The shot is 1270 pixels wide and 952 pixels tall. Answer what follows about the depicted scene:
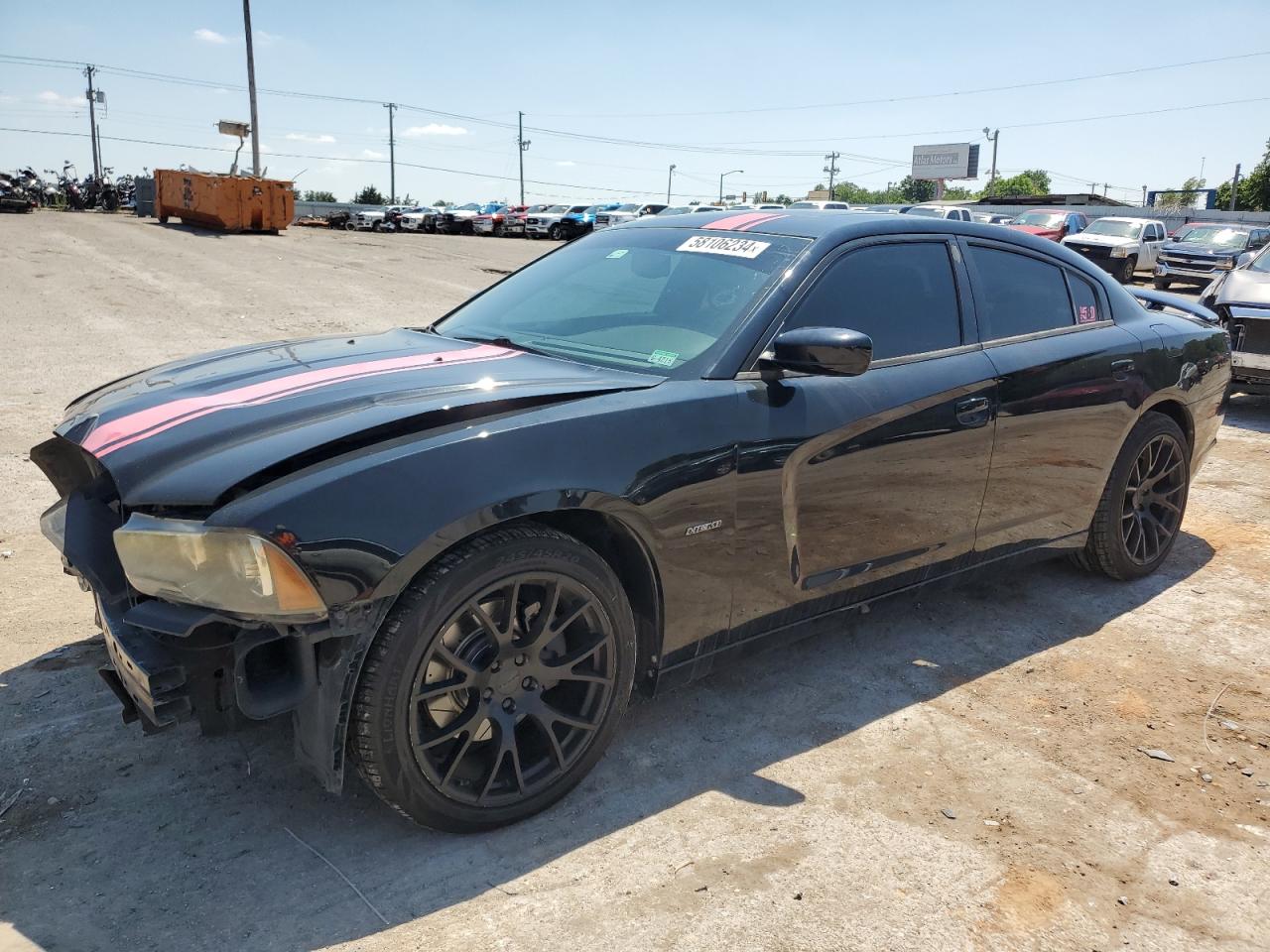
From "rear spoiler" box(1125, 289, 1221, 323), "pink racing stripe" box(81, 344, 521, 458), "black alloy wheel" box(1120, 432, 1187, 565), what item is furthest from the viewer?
"rear spoiler" box(1125, 289, 1221, 323)

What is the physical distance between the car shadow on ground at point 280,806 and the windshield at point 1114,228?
23.6 m

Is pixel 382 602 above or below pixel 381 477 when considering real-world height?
below

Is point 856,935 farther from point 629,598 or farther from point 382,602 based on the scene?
point 382,602

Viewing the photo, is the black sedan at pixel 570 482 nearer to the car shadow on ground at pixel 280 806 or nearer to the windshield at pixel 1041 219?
the car shadow on ground at pixel 280 806

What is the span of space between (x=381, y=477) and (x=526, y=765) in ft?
2.95

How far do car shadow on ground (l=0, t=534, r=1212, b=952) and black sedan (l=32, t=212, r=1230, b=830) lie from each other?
0.17 meters

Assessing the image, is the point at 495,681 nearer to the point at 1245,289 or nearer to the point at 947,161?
the point at 1245,289

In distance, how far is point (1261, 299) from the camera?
8266 mm

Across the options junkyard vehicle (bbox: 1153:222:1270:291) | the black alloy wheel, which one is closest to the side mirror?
the black alloy wheel

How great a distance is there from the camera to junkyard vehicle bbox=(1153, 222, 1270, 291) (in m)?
20.3

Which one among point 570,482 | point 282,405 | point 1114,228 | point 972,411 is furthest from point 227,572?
point 1114,228

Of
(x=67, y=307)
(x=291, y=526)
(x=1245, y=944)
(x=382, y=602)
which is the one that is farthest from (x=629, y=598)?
(x=67, y=307)

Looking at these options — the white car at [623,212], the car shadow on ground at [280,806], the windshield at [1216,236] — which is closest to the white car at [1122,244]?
the windshield at [1216,236]

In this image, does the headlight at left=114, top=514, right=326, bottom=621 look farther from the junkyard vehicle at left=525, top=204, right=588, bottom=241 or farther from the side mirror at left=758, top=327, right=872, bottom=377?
the junkyard vehicle at left=525, top=204, right=588, bottom=241
